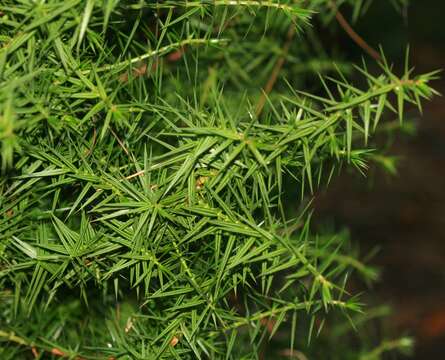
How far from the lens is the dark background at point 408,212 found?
5.27 ft

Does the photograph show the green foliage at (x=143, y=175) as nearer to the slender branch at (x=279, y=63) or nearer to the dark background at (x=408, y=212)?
the slender branch at (x=279, y=63)

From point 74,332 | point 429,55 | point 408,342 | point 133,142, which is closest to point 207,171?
point 133,142

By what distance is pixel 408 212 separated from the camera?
6.18 ft

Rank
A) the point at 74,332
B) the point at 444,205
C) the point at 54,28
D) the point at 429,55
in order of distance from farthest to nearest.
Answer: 1. the point at 429,55
2. the point at 444,205
3. the point at 74,332
4. the point at 54,28

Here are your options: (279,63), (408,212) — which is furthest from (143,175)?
(408,212)

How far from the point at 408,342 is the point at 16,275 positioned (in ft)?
1.36

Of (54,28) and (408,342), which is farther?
(408,342)

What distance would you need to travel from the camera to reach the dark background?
1606 mm

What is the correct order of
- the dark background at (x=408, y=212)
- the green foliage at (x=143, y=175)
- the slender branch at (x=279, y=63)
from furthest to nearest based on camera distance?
1. the dark background at (x=408, y=212)
2. the slender branch at (x=279, y=63)
3. the green foliage at (x=143, y=175)

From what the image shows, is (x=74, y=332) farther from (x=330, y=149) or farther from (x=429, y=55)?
(x=429, y=55)

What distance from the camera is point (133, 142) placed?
1.57ft

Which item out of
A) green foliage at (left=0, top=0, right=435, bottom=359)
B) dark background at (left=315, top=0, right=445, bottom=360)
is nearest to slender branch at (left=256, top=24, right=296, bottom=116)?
green foliage at (left=0, top=0, right=435, bottom=359)

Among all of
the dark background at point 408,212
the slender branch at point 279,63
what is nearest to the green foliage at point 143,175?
the slender branch at point 279,63

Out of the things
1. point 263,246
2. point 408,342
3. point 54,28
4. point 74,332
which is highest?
point 54,28
